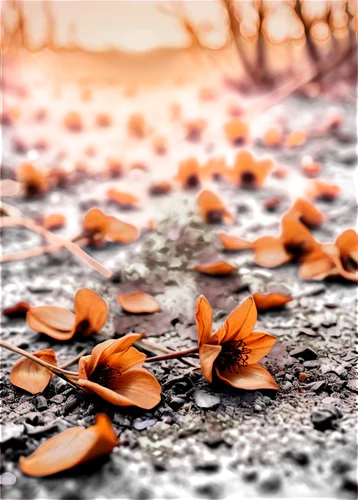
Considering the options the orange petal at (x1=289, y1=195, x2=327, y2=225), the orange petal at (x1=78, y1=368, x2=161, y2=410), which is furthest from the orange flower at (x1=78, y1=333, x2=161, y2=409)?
the orange petal at (x1=289, y1=195, x2=327, y2=225)

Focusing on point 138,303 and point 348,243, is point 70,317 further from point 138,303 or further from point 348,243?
point 348,243

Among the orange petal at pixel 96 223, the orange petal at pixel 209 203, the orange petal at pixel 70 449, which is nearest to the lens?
the orange petal at pixel 70 449

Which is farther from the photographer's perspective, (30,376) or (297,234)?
(297,234)

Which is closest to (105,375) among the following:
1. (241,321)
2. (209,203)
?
(241,321)

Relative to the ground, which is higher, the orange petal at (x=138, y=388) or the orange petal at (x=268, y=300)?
the orange petal at (x=138, y=388)

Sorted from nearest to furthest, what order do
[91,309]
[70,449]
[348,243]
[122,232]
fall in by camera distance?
[70,449] < [91,309] < [348,243] < [122,232]

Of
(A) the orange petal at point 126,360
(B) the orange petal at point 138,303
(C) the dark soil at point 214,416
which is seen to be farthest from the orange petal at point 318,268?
(A) the orange petal at point 126,360

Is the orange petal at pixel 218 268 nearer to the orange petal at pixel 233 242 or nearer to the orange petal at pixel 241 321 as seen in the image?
the orange petal at pixel 233 242

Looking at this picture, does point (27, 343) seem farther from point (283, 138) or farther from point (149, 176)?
point (283, 138)
